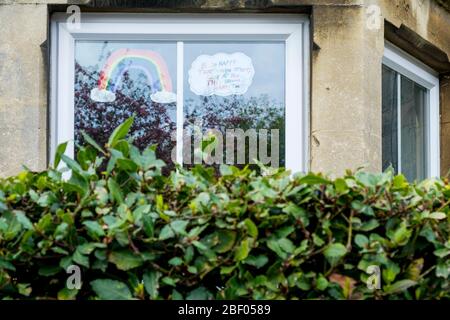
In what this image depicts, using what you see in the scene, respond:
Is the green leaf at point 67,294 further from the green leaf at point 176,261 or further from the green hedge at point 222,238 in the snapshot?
the green leaf at point 176,261

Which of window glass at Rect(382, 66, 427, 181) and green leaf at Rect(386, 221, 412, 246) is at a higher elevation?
window glass at Rect(382, 66, 427, 181)

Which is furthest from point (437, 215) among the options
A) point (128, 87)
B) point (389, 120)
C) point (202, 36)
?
point (389, 120)

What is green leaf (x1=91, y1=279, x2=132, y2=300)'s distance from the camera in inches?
105

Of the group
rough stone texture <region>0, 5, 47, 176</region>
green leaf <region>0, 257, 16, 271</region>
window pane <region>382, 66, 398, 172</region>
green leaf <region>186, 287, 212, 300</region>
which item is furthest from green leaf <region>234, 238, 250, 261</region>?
window pane <region>382, 66, 398, 172</region>

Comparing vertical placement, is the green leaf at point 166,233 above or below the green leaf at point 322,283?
above

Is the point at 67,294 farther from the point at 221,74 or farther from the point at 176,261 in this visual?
the point at 221,74

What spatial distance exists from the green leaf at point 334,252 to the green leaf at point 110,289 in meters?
0.65

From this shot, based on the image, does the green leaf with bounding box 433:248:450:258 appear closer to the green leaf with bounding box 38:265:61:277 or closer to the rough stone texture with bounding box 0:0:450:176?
the green leaf with bounding box 38:265:61:277

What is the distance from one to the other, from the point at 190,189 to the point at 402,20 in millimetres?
3325

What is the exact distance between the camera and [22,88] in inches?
197

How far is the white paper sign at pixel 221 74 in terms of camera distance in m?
5.33

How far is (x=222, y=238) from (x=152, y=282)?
10.4 inches

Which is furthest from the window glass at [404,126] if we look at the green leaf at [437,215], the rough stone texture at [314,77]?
the green leaf at [437,215]

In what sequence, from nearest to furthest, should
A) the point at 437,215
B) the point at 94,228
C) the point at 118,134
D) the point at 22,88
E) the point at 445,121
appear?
1. the point at 94,228
2. the point at 437,215
3. the point at 118,134
4. the point at 22,88
5. the point at 445,121
